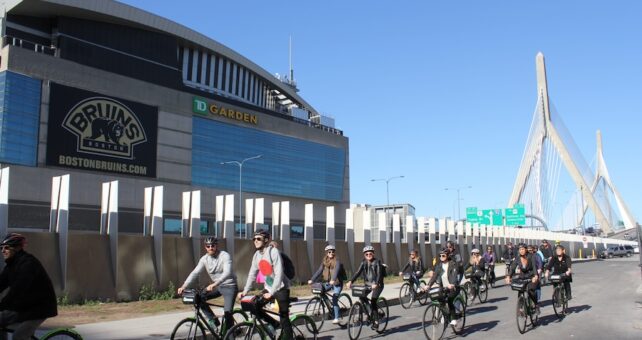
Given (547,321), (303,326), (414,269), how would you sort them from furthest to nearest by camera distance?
(414,269) < (547,321) < (303,326)

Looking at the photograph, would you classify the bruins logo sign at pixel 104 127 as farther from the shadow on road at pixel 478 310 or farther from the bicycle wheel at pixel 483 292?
the shadow on road at pixel 478 310

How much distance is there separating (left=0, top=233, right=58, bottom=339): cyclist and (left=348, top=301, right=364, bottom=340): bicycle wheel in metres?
5.69

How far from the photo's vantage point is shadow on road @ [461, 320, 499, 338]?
11602mm

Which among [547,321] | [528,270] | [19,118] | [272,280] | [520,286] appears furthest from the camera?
[19,118]

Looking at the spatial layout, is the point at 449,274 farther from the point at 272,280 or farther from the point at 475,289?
the point at 475,289

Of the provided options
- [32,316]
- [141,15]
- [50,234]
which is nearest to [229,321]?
[32,316]

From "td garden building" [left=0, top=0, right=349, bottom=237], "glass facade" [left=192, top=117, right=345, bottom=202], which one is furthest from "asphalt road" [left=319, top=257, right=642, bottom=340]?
"glass facade" [left=192, top=117, right=345, bottom=202]

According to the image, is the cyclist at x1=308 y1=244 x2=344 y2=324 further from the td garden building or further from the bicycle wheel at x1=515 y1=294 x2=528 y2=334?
the td garden building

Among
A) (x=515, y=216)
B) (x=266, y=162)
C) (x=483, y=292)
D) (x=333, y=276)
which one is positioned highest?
(x=266, y=162)

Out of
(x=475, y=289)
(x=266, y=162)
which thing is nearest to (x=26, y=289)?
(x=475, y=289)

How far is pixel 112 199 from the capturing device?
62.1 feet

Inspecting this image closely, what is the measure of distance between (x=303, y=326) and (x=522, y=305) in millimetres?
4920

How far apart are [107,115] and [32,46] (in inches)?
455

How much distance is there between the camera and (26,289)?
587cm
